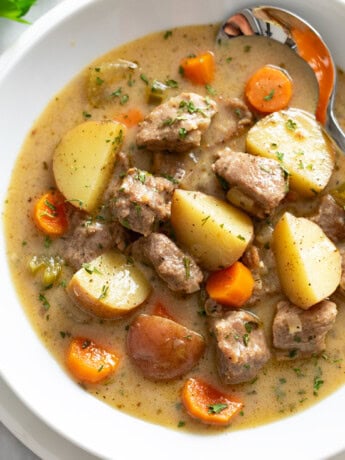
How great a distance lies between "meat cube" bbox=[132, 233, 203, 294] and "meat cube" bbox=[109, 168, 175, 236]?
92 mm

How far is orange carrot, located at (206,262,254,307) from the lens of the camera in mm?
4453

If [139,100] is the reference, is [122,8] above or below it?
above

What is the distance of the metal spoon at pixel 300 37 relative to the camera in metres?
4.68

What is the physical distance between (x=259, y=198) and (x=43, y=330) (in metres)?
1.48

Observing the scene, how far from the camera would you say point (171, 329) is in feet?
14.7

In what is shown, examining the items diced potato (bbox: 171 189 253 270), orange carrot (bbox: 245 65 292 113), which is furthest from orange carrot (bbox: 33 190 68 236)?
orange carrot (bbox: 245 65 292 113)

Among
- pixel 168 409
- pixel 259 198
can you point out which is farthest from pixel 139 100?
pixel 168 409

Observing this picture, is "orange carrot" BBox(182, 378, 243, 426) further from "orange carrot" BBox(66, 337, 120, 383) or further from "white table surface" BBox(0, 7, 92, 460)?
"white table surface" BBox(0, 7, 92, 460)

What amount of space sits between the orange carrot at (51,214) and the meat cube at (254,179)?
37.2 inches

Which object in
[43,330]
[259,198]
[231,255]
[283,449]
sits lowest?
[283,449]

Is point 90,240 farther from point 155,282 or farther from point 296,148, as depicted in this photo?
point 296,148

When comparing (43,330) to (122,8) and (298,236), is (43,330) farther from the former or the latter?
(122,8)

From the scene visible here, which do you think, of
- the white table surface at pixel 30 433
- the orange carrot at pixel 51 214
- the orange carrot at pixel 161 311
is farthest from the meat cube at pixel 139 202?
the white table surface at pixel 30 433

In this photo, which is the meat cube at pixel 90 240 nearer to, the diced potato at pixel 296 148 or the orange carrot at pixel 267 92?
the diced potato at pixel 296 148
